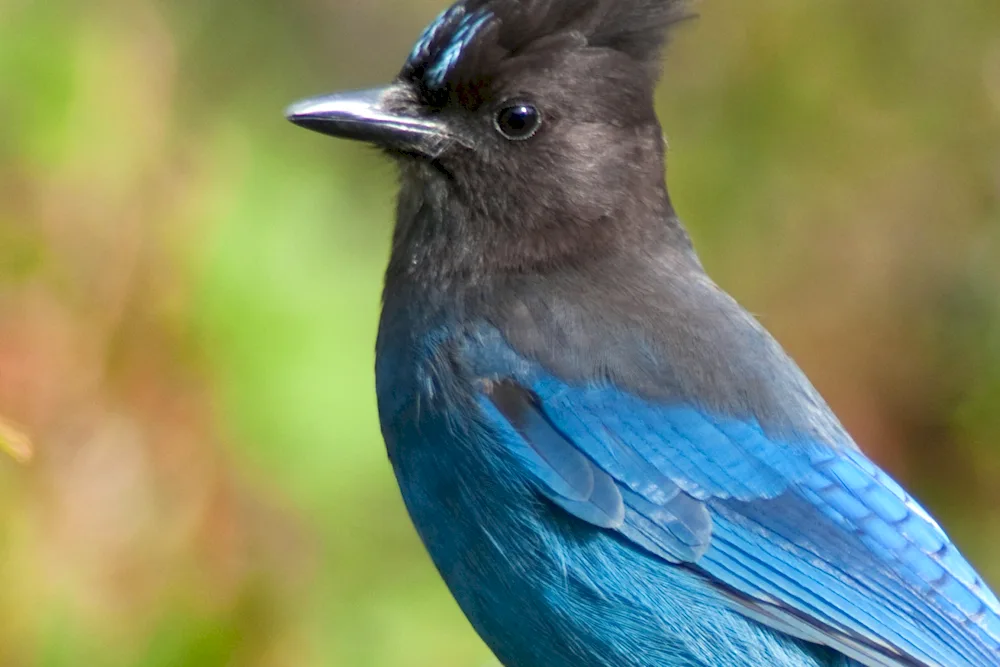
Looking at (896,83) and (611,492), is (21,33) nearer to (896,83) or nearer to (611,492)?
(611,492)

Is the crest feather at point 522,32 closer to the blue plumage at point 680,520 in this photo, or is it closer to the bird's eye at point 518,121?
the bird's eye at point 518,121

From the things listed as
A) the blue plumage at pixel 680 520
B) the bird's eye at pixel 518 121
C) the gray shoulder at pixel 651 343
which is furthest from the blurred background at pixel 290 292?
the blue plumage at pixel 680 520

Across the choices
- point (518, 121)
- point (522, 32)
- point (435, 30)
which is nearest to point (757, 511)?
point (518, 121)

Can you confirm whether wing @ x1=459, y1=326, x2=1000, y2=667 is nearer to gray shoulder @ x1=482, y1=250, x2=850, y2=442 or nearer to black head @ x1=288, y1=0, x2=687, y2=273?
gray shoulder @ x1=482, y1=250, x2=850, y2=442

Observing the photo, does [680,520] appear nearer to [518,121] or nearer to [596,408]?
[596,408]

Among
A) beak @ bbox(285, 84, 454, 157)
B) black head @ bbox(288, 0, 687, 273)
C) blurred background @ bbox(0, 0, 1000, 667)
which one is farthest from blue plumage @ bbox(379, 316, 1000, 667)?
blurred background @ bbox(0, 0, 1000, 667)

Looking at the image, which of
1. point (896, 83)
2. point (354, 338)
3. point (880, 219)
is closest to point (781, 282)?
point (880, 219)
